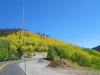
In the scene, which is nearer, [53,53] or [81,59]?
[53,53]

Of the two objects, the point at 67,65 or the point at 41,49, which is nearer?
the point at 67,65

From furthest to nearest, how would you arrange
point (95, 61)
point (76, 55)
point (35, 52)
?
point (35, 52), point (95, 61), point (76, 55)

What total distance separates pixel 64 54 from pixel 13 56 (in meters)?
21.2

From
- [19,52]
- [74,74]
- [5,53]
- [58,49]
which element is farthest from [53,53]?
[74,74]

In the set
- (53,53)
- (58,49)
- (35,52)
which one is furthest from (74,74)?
(35,52)

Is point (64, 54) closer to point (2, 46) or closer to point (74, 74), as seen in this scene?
point (2, 46)

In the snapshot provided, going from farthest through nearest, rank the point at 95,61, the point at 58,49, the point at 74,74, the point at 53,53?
the point at 95,61
the point at 58,49
the point at 53,53
the point at 74,74

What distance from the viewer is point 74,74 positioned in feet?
82.5

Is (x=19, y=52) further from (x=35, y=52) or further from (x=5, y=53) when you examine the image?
(x=35, y=52)

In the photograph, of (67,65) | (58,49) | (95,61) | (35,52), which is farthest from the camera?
(35,52)

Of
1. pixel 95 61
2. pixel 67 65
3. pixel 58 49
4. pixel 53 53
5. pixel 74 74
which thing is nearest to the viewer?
pixel 74 74

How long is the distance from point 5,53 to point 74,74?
213 feet

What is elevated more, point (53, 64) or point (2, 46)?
point (2, 46)

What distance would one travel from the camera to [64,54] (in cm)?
9819
